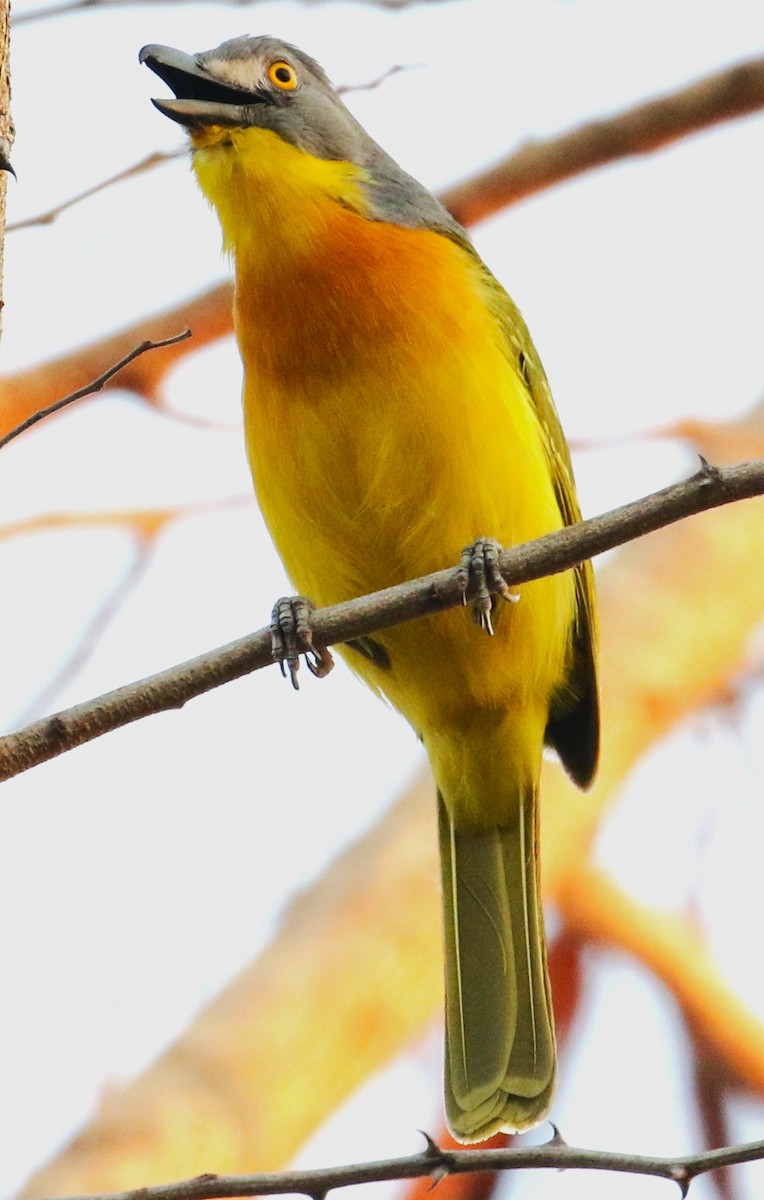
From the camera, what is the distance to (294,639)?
392 centimetres

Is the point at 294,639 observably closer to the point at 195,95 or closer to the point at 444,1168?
the point at 444,1168

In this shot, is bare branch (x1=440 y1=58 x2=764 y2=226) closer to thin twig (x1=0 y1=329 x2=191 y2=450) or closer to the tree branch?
the tree branch

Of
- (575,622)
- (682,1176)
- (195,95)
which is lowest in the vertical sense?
(682,1176)

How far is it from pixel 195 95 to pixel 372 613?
Answer: 2.23 meters

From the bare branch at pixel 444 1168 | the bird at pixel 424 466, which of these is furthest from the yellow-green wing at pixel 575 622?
the bare branch at pixel 444 1168

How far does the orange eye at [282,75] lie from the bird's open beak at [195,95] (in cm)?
11

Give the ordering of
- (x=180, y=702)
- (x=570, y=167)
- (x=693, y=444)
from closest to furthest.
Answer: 1. (x=180, y=702)
2. (x=570, y=167)
3. (x=693, y=444)

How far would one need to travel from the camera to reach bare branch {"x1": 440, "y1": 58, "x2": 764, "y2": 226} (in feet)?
20.6

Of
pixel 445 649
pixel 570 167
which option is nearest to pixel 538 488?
pixel 445 649

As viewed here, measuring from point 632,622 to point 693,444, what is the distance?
1180mm

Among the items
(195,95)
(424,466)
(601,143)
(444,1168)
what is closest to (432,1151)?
(444,1168)

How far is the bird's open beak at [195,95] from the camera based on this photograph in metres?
4.67

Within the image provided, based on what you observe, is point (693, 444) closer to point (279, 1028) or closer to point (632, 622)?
point (632, 622)

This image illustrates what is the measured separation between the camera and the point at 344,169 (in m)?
5.12
